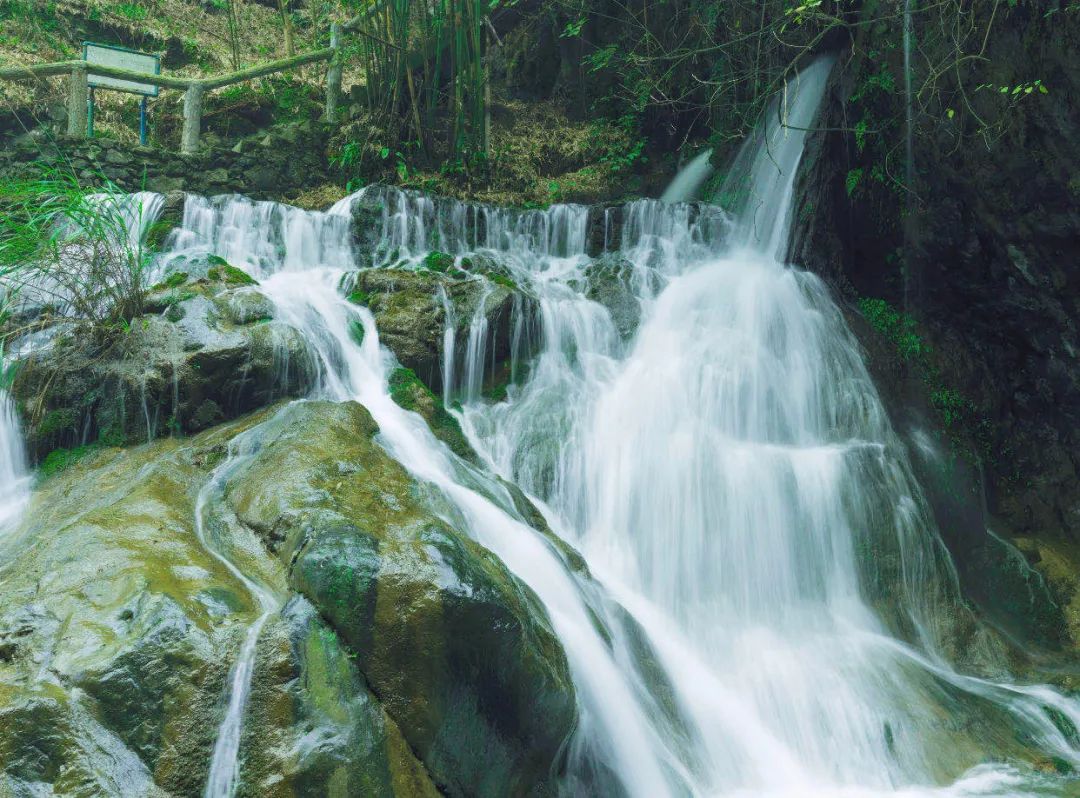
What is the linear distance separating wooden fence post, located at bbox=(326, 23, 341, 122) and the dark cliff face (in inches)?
315

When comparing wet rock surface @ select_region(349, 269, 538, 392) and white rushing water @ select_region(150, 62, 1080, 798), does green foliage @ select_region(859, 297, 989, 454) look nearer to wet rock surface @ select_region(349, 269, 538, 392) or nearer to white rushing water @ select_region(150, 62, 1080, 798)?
white rushing water @ select_region(150, 62, 1080, 798)

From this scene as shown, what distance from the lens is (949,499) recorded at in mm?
6863

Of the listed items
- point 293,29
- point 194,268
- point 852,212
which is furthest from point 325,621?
point 293,29

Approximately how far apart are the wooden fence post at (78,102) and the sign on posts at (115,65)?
0.24 ft

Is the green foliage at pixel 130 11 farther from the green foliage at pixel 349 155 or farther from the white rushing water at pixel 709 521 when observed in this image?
the white rushing water at pixel 709 521

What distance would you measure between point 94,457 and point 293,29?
17584 mm

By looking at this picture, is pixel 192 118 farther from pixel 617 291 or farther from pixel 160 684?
pixel 160 684

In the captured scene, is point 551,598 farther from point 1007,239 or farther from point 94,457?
point 1007,239

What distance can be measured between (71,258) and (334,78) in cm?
926

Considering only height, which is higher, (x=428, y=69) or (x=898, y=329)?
(x=428, y=69)

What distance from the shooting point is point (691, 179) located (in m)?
11.9

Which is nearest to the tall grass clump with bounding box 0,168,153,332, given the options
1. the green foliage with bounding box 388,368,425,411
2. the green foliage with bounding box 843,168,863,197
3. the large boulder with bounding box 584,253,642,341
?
the green foliage with bounding box 388,368,425,411

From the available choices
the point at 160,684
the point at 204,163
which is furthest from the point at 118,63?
the point at 160,684

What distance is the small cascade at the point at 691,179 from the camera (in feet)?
38.1
